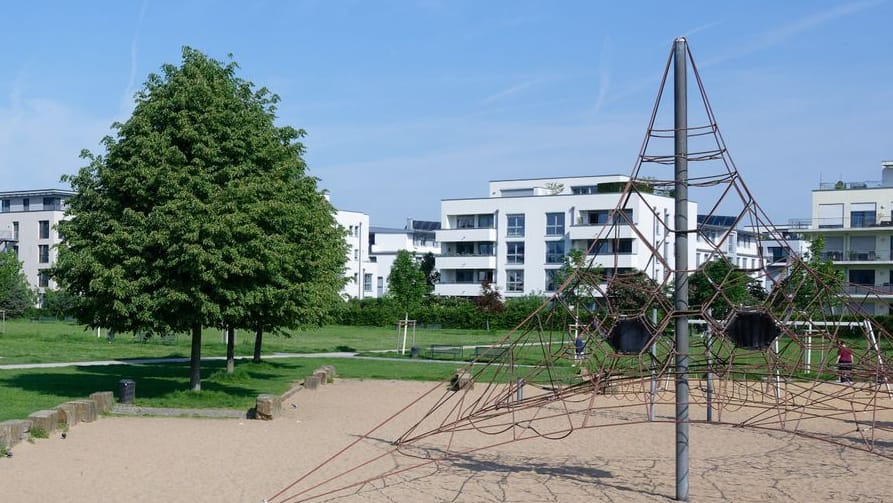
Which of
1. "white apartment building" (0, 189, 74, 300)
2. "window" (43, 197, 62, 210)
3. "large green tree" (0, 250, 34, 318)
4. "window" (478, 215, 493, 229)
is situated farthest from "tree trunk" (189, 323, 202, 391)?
"window" (43, 197, 62, 210)

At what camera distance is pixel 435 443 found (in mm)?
16844

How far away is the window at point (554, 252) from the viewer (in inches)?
2899

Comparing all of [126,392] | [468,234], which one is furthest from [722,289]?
[468,234]

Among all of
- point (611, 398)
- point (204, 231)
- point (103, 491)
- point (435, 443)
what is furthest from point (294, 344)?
point (103, 491)

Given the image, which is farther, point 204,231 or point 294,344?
point 294,344

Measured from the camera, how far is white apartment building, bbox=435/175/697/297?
70.8m

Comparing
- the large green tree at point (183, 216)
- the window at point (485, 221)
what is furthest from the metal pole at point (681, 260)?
the window at point (485, 221)

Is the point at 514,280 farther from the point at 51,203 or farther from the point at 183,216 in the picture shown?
the point at 183,216

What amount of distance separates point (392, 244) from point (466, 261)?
103 ft

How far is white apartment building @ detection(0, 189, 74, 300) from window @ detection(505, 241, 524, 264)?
39.6 metres

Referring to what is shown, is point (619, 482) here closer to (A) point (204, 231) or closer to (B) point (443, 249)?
(A) point (204, 231)

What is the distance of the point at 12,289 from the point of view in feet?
223

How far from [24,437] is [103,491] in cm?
432

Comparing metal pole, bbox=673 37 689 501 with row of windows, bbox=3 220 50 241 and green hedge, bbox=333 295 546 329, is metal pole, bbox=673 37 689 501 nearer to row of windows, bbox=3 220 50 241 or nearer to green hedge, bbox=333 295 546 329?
green hedge, bbox=333 295 546 329
